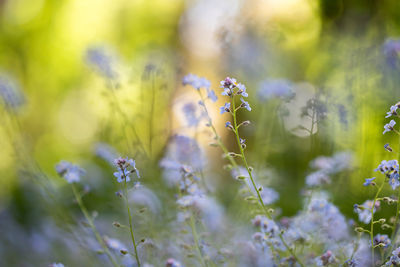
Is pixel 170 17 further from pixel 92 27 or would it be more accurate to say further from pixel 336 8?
pixel 336 8

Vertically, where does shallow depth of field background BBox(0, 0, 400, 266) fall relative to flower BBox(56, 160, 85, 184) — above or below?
above

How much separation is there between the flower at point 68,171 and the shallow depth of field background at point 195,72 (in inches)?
10.7

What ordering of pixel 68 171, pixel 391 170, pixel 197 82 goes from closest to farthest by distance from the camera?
pixel 391 170, pixel 197 82, pixel 68 171

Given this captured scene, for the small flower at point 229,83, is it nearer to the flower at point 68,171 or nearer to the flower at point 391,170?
the flower at point 391,170

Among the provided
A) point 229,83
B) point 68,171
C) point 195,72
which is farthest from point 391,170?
point 195,72

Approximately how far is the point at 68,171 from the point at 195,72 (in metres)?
4.99

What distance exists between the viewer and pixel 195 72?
6.09 meters

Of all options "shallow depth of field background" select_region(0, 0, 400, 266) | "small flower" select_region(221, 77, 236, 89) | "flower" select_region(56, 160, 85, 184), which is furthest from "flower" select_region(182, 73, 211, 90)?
"flower" select_region(56, 160, 85, 184)

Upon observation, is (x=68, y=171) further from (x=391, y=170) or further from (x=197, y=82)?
(x=391, y=170)

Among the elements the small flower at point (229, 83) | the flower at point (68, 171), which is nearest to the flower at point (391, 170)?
the small flower at point (229, 83)

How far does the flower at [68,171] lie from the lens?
3.90 ft

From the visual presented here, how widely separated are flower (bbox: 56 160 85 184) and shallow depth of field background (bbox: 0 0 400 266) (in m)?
0.27

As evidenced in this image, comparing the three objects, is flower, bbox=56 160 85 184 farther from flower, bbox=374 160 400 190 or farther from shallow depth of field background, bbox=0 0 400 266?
flower, bbox=374 160 400 190

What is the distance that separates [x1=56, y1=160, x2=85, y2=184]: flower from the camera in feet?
3.90
